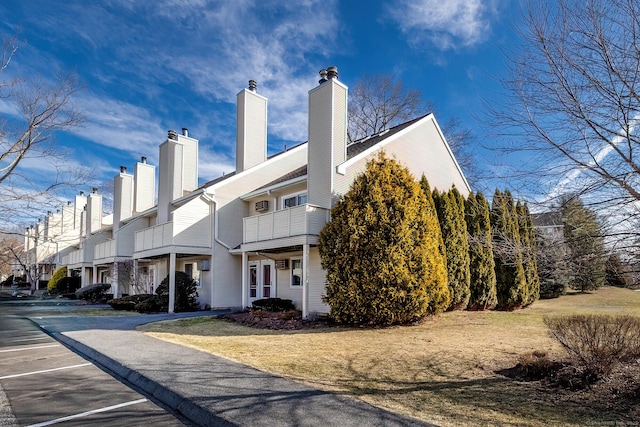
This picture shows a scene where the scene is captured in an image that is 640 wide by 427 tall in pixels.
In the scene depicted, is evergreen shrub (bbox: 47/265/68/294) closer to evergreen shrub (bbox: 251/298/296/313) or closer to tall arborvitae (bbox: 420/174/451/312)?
evergreen shrub (bbox: 251/298/296/313)

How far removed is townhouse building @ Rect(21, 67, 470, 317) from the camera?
611 inches

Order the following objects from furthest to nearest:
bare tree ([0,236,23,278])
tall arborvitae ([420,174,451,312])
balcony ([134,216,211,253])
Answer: balcony ([134,216,211,253])
bare tree ([0,236,23,278])
tall arborvitae ([420,174,451,312])

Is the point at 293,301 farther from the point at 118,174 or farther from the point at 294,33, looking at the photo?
the point at 118,174

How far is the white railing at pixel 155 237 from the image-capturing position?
1961 cm

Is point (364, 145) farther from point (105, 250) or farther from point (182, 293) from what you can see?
point (105, 250)

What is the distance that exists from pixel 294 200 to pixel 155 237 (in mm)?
8074

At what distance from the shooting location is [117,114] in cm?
1469

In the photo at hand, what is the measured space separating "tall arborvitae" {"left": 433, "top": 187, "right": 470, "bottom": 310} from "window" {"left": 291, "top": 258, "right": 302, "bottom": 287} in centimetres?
605

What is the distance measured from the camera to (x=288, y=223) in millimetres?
15641

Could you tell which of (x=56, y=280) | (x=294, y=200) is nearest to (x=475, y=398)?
(x=294, y=200)

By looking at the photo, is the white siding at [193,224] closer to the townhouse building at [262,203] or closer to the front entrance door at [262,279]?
the townhouse building at [262,203]

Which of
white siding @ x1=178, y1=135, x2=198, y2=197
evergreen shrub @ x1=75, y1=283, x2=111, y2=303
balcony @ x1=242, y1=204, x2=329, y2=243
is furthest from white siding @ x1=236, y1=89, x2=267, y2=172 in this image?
evergreen shrub @ x1=75, y1=283, x2=111, y2=303

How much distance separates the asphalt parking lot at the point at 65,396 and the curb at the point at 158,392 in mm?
138

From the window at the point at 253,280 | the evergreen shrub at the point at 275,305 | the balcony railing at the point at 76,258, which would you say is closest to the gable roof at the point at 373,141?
the evergreen shrub at the point at 275,305
